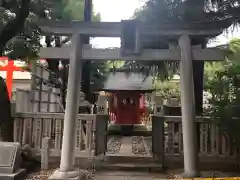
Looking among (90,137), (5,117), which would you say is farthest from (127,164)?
(5,117)

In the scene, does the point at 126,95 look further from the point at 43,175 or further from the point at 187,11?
the point at 43,175

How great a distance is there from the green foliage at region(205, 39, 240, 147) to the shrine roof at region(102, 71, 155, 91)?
8577 mm

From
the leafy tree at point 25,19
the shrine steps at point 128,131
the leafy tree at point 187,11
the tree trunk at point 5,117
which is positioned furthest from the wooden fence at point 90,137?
the shrine steps at point 128,131

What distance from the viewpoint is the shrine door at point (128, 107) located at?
1697cm

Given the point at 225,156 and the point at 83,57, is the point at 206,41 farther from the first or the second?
the point at 83,57

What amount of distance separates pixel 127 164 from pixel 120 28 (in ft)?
11.9

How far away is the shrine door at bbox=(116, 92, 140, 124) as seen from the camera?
55.7 feet

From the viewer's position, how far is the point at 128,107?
17.0 meters

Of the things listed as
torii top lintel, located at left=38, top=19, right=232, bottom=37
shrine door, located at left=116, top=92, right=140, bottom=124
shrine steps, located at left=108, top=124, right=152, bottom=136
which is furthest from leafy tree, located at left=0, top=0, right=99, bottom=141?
shrine steps, located at left=108, top=124, right=152, bottom=136

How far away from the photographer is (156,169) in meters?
8.20

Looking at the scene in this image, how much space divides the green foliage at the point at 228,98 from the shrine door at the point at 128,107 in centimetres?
988

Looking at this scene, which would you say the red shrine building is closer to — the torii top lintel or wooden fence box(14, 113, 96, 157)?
wooden fence box(14, 113, 96, 157)

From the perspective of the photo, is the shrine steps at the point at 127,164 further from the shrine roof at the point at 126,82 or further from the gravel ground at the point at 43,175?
the shrine roof at the point at 126,82

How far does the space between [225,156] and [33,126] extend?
17.4 ft
